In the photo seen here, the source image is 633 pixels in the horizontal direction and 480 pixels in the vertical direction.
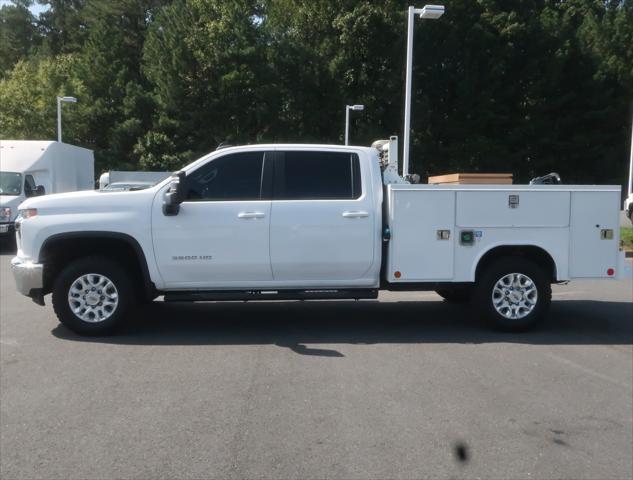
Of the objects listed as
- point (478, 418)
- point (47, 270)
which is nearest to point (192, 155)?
point (47, 270)

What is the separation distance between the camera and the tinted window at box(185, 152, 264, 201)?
833 cm

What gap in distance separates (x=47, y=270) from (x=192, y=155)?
3643cm

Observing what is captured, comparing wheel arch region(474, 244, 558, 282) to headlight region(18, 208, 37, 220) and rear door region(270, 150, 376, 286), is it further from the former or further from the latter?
headlight region(18, 208, 37, 220)

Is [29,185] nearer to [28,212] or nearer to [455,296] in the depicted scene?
[28,212]

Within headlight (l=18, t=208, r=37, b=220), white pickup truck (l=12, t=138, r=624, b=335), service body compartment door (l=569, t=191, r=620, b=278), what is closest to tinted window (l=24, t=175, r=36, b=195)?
headlight (l=18, t=208, r=37, b=220)

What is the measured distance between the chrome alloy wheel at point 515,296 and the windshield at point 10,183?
1499cm

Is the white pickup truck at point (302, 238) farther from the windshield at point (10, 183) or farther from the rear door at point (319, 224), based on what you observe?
the windshield at point (10, 183)

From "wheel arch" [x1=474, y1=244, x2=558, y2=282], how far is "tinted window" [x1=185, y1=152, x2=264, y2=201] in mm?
2752

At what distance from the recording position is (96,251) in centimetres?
847

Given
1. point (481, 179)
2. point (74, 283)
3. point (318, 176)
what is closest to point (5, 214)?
point (74, 283)

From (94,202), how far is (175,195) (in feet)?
3.05

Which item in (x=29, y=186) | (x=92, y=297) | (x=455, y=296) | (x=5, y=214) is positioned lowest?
(x=455, y=296)

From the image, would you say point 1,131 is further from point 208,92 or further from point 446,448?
point 446,448

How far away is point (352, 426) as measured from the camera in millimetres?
5398
